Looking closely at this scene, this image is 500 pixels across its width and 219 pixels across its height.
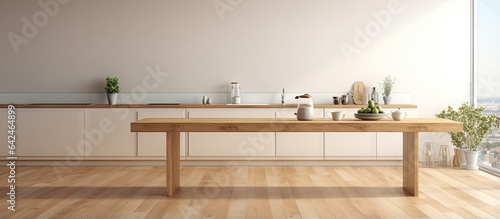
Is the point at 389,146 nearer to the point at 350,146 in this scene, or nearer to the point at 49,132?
the point at 350,146

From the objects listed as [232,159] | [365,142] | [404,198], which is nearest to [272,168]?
[232,159]

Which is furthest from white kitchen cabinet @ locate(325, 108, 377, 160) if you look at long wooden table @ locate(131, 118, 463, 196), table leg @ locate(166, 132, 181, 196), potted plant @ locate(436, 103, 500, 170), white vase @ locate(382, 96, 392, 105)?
table leg @ locate(166, 132, 181, 196)

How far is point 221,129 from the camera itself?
14.5 ft

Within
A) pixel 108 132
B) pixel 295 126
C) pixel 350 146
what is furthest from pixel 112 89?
pixel 295 126

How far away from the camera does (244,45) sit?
23.3ft

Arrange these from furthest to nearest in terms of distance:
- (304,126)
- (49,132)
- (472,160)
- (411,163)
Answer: (49,132), (472,160), (411,163), (304,126)

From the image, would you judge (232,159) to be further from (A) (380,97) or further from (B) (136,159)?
(A) (380,97)

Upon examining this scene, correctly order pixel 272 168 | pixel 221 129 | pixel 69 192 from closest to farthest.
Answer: pixel 221 129 → pixel 69 192 → pixel 272 168

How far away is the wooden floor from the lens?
4.06 m

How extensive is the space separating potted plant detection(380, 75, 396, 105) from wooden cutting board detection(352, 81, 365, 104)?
27cm

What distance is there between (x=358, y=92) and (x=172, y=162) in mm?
3205

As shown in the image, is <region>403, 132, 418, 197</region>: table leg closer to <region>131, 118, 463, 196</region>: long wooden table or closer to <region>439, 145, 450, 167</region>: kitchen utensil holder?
<region>131, 118, 463, 196</region>: long wooden table

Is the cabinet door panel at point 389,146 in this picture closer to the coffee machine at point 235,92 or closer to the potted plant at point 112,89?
the coffee machine at point 235,92

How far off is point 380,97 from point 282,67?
1367 millimetres
